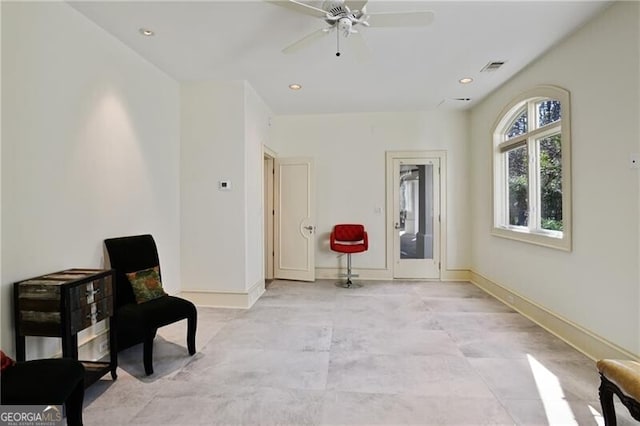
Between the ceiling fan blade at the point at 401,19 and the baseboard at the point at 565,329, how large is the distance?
294cm

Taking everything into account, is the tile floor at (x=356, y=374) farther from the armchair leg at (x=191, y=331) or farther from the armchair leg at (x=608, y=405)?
the armchair leg at (x=608, y=405)

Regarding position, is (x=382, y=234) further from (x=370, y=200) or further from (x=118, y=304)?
(x=118, y=304)

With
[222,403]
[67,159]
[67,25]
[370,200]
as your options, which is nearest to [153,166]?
[67,159]

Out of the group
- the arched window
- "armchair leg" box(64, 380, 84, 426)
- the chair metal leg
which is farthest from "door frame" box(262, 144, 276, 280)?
"armchair leg" box(64, 380, 84, 426)

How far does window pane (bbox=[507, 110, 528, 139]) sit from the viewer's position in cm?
384

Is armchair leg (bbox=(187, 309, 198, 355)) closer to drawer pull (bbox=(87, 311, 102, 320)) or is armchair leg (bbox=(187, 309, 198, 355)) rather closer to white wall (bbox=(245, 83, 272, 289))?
drawer pull (bbox=(87, 311, 102, 320))

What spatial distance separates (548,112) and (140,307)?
14.9ft

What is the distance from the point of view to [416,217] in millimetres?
5375

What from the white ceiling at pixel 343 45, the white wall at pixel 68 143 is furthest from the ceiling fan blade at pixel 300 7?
the white wall at pixel 68 143

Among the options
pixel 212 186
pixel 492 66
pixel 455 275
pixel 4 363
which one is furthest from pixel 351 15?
pixel 455 275

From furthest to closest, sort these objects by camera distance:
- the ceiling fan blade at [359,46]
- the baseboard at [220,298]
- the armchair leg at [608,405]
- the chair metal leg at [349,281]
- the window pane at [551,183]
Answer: the chair metal leg at [349,281]
the baseboard at [220,298]
the window pane at [551,183]
the ceiling fan blade at [359,46]
the armchair leg at [608,405]

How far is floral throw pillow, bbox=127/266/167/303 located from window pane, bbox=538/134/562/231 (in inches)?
162

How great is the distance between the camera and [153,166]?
11.3 ft

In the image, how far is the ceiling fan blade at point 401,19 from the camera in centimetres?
211
